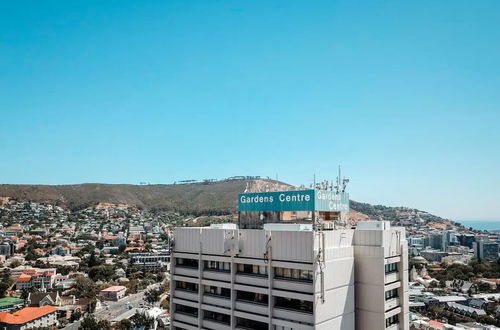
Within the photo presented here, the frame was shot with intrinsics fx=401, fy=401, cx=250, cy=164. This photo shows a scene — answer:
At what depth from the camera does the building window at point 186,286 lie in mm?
38513

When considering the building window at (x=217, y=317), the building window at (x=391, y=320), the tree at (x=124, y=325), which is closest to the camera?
the building window at (x=391, y=320)

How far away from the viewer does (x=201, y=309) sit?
3716cm

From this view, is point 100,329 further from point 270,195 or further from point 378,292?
point 378,292

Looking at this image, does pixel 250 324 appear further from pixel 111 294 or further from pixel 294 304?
pixel 111 294

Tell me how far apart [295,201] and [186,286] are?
→ 13535mm

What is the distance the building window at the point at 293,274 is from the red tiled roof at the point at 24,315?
9853 centimetres

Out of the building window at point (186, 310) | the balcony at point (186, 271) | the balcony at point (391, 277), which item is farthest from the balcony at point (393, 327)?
the balcony at point (186, 271)

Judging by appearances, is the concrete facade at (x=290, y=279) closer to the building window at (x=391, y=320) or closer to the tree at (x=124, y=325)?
the building window at (x=391, y=320)

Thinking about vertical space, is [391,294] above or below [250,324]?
above

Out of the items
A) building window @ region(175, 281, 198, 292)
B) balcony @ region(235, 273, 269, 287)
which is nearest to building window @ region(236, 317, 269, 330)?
balcony @ region(235, 273, 269, 287)

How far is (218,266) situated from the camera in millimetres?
36562

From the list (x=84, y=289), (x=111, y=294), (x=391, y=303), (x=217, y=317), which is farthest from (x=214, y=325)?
(x=84, y=289)

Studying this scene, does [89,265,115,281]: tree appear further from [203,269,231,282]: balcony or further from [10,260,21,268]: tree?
[203,269,231,282]: balcony

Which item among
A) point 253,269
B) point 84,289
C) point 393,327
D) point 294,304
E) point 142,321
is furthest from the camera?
point 84,289
